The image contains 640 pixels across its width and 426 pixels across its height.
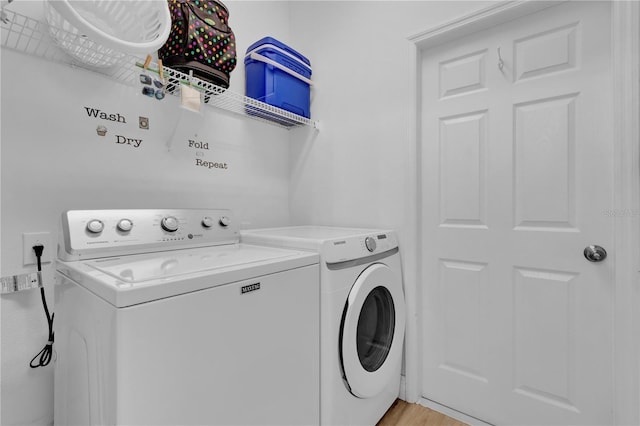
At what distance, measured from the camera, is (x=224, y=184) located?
1796mm

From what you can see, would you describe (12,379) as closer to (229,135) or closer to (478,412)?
(229,135)

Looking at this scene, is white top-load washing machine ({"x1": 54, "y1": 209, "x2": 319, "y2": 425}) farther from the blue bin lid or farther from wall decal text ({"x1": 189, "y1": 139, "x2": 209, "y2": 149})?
the blue bin lid

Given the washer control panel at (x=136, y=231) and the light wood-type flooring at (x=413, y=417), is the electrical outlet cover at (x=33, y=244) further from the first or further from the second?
the light wood-type flooring at (x=413, y=417)

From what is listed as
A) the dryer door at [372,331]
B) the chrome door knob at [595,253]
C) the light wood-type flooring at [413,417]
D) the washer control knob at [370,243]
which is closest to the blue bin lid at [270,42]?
the washer control knob at [370,243]

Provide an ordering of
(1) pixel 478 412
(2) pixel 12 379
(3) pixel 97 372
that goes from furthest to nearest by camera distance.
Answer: (1) pixel 478 412, (2) pixel 12 379, (3) pixel 97 372

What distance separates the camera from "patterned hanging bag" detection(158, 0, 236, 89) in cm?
134

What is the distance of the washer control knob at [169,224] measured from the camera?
4.15 feet

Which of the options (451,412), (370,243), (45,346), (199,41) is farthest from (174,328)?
(451,412)

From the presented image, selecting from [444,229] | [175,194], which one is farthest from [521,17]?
[175,194]

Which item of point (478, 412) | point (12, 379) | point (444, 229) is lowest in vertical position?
point (478, 412)

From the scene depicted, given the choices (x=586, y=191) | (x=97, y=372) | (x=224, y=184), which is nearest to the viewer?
(x=97, y=372)

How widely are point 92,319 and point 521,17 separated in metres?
2.06

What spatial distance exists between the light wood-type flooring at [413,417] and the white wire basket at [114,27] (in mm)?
1960

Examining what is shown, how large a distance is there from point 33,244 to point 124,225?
1.06ft
